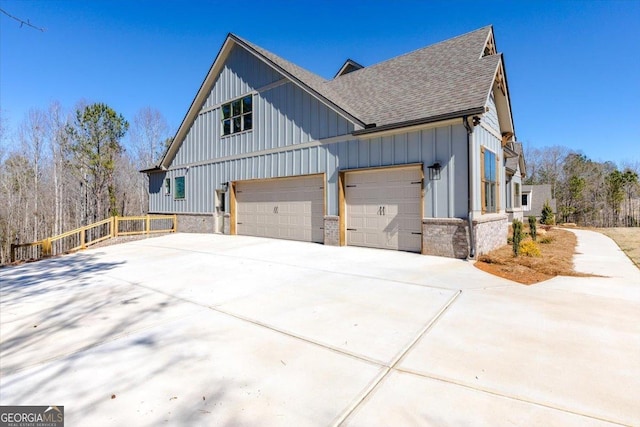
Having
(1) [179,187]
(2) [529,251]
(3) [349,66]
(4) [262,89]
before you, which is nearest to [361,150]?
(2) [529,251]

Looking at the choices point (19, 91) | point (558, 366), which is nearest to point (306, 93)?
point (558, 366)

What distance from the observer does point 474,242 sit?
7.53 meters

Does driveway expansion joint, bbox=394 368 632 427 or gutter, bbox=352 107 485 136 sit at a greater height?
gutter, bbox=352 107 485 136

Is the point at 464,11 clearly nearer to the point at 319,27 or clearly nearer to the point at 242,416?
the point at 319,27

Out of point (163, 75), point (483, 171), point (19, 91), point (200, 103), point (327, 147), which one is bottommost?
point (483, 171)

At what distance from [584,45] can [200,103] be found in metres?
17.5

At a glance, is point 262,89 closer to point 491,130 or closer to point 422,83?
point 422,83

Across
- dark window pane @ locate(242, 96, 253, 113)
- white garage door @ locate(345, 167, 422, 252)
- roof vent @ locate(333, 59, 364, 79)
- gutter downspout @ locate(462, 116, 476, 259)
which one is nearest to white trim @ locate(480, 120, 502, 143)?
gutter downspout @ locate(462, 116, 476, 259)

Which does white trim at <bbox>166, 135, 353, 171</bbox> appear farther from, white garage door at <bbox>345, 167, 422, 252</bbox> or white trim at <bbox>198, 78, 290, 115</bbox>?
white trim at <bbox>198, 78, 290, 115</bbox>

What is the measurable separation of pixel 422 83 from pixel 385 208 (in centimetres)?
467

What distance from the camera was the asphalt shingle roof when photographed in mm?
8391

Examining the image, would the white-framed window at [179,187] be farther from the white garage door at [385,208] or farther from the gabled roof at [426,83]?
the white garage door at [385,208]

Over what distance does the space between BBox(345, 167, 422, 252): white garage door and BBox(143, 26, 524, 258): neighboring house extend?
0.03 metres

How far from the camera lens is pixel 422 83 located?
10141 millimetres
